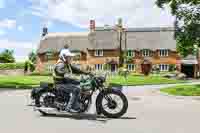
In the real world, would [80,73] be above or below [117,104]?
above

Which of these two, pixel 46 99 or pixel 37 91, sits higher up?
pixel 37 91

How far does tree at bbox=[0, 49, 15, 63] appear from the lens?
94938 millimetres

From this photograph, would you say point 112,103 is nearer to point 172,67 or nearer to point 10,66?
point 10,66

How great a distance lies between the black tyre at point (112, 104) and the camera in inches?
483

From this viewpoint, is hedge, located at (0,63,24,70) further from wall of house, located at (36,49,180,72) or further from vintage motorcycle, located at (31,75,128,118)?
vintage motorcycle, located at (31,75,128,118)

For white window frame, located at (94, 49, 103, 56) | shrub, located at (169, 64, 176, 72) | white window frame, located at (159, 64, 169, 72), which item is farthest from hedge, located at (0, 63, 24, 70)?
shrub, located at (169, 64, 176, 72)

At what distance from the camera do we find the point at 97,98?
485 inches

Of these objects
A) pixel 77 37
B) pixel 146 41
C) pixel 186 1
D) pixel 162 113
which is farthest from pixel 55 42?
pixel 162 113

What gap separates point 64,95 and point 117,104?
1.38m

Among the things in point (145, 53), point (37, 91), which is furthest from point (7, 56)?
point (37, 91)

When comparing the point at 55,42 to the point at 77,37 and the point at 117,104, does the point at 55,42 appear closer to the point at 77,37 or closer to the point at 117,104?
the point at 77,37

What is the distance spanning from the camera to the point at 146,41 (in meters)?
85.4

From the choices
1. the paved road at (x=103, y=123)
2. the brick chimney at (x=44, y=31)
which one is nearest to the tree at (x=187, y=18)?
the paved road at (x=103, y=123)

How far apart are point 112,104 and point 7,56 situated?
86.0 meters
